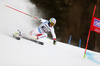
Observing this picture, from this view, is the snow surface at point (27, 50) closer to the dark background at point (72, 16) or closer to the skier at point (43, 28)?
the skier at point (43, 28)

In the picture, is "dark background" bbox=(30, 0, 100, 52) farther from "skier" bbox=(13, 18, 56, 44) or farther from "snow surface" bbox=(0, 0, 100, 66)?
"skier" bbox=(13, 18, 56, 44)

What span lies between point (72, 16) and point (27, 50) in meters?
5.55

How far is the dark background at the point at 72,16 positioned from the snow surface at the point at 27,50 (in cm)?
92

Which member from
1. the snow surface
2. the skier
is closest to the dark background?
the snow surface

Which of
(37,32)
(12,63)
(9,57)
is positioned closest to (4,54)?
(9,57)

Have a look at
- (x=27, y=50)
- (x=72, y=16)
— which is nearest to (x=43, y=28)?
(x=27, y=50)

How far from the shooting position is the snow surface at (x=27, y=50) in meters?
1.44

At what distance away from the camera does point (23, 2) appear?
5.44m

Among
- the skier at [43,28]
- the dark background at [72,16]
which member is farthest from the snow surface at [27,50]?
the dark background at [72,16]

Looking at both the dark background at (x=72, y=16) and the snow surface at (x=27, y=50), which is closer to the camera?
the snow surface at (x=27, y=50)

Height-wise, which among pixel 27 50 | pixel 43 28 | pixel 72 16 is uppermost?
pixel 72 16

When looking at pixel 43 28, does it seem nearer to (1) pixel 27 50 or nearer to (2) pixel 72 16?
(1) pixel 27 50

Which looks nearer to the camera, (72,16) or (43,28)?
(43,28)

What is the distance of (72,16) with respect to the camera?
698cm
